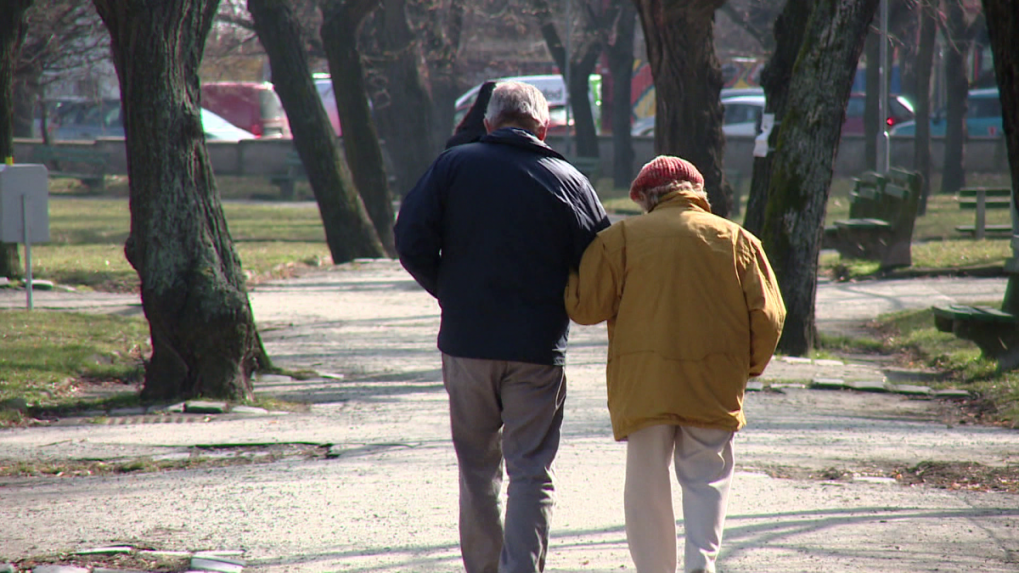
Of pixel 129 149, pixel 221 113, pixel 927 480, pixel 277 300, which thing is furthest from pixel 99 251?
pixel 221 113

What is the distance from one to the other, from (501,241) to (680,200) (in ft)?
2.09

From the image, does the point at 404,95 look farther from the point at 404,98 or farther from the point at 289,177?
the point at 289,177

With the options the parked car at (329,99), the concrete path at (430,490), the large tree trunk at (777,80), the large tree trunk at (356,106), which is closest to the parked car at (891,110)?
the parked car at (329,99)

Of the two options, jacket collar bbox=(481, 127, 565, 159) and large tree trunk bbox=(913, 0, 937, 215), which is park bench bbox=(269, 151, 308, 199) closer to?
large tree trunk bbox=(913, 0, 937, 215)

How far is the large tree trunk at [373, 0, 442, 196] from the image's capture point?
2381 cm

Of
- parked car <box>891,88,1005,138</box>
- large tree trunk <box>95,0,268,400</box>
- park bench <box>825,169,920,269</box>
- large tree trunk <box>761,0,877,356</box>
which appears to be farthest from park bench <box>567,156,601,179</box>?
large tree trunk <box>95,0,268,400</box>

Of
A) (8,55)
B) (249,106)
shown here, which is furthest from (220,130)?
(8,55)

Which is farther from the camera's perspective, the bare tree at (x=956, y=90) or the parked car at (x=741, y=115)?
the parked car at (x=741, y=115)

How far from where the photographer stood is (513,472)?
419cm

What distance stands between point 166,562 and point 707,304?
7.49 feet

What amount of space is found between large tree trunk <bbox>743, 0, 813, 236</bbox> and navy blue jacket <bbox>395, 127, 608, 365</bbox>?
732 cm

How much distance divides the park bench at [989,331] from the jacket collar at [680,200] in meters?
5.99

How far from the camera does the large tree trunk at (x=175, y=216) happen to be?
8547 millimetres

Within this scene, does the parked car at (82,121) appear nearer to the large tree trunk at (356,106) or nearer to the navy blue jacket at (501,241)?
the large tree trunk at (356,106)
